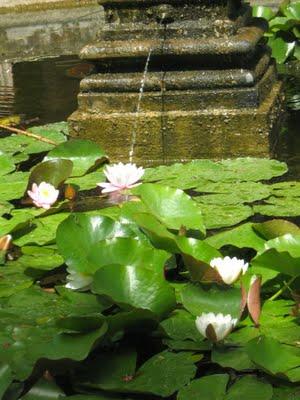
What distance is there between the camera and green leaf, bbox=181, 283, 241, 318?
205 centimetres

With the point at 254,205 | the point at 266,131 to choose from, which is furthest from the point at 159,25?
the point at 254,205

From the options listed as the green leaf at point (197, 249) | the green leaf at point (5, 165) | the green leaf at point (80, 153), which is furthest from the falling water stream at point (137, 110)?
the green leaf at point (197, 249)

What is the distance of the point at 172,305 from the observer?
211cm

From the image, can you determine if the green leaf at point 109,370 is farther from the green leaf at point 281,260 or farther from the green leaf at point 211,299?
the green leaf at point 281,260

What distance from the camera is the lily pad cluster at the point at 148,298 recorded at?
1838 millimetres

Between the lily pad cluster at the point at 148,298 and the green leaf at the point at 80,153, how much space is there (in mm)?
416

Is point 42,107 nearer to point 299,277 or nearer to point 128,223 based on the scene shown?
point 128,223

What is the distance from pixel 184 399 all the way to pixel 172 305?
1.26 feet

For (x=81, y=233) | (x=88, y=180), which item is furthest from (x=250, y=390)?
(x=88, y=180)

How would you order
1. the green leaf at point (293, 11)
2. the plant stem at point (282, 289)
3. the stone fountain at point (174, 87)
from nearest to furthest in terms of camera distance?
the plant stem at point (282, 289), the stone fountain at point (174, 87), the green leaf at point (293, 11)

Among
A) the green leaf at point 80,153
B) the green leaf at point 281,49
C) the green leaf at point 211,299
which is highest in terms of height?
the green leaf at point 211,299

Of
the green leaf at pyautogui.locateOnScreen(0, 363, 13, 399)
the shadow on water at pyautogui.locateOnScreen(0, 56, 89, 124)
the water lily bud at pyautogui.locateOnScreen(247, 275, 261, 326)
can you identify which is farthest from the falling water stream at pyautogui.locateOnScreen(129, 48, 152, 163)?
the green leaf at pyautogui.locateOnScreen(0, 363, 13, 399)

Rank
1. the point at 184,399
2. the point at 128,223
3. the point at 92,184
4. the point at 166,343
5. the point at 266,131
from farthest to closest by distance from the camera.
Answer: the point at 266,131, the point at 92,184, the point at 128,223, the point at 166,343, the point at 184,399

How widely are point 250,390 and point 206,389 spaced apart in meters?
0.09
